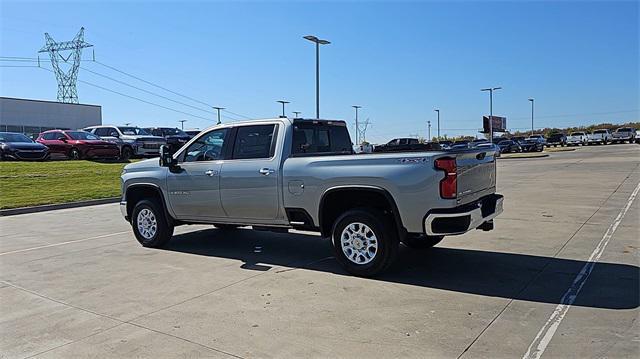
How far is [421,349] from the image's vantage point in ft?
13.2

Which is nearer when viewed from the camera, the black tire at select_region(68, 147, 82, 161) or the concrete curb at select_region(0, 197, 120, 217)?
the concrete curb at select_region(0, 197, 120, 217)

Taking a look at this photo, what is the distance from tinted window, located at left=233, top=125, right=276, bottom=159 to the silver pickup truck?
15 millimetres

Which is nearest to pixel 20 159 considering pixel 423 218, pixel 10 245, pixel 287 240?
pixel 10 245

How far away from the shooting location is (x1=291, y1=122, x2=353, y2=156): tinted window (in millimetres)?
7066

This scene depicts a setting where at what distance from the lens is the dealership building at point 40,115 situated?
55.3m

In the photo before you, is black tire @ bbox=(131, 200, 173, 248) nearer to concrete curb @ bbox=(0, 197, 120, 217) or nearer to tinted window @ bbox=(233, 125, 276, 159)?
tinted window @ bbox=(233, 125, 276, 159)

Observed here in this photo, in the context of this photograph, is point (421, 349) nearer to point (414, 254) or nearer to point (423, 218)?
point (423, 218)

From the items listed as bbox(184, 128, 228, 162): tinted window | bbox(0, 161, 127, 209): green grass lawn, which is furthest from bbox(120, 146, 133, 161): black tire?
bbox(184, 128, 228, 162): tinted window

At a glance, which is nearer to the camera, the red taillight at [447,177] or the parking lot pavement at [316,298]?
the parking lot pavement at [316,298]

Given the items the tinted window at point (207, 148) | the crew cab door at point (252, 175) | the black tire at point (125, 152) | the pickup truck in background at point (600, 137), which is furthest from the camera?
the pickup truck in background at point (600, 137)

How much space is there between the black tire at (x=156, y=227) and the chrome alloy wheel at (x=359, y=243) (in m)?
3.35

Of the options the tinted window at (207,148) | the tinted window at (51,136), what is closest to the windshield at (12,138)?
the tinted window at (51,136)

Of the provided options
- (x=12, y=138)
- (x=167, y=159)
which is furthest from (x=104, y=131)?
(x=167, y=159)

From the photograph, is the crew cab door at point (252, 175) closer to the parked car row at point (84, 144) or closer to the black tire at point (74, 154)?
the parked car row at point (84, 144)
